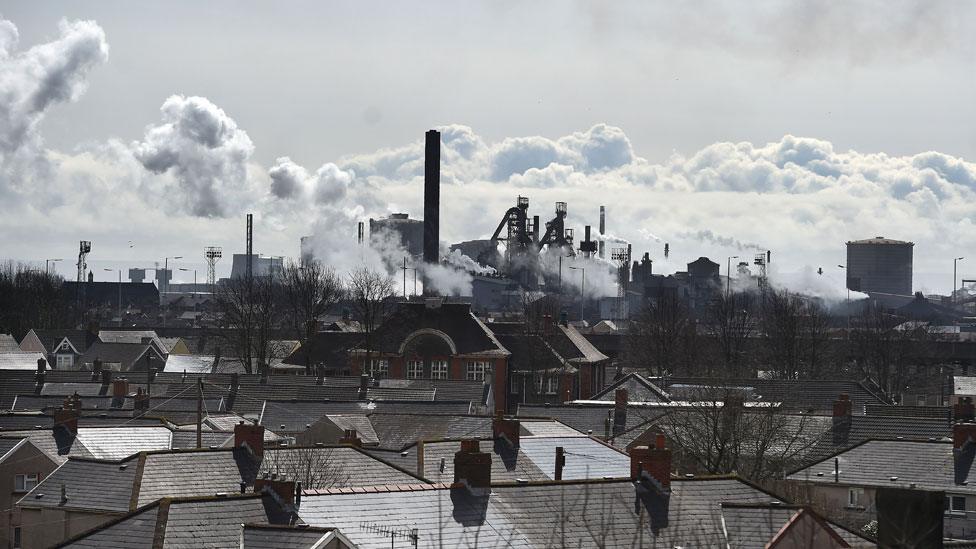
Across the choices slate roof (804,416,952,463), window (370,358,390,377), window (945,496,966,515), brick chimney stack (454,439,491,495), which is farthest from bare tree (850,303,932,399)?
brick chimney stack (454,439,491,495)

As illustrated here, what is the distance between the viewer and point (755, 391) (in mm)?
66125

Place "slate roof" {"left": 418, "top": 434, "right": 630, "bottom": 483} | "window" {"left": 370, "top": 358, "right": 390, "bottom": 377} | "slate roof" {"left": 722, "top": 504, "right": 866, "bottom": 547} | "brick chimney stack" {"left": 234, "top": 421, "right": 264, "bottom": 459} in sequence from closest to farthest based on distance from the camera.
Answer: "slate roof" {"left": 722, "top": 504, "right": 866, "bottom": 547}
"brick chimney stack" {"left": 234, "top": 421, "right": 264, "bottom": 459}
"slate roof" {"left": 418, "top": 434, "right": 630, "bottom": 483}
"window" {"left": 370, "top": 358, "right": 390, "bottom": 377}

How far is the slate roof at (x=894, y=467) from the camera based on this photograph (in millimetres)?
41469

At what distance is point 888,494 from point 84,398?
5130 centimetres

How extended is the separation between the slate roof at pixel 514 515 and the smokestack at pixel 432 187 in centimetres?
10946

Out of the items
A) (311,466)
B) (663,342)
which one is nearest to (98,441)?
(311,466)

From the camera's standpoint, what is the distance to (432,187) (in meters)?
138

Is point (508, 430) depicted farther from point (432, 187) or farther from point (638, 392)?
point (432, 187)

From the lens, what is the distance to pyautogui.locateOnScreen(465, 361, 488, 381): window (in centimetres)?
8262

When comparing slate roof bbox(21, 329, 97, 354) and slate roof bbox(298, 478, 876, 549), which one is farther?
slate roof bbox(21, 329, 97, 354)

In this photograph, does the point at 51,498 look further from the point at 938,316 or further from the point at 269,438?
the point at 938,316

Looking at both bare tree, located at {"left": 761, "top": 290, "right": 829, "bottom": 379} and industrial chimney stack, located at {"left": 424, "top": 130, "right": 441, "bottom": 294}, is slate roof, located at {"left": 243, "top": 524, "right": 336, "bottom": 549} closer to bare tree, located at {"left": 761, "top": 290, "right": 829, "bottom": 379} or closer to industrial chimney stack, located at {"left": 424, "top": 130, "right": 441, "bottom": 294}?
bare tree, located at {"left": 761, "top": 290, "right": 829, "bottom": 379}

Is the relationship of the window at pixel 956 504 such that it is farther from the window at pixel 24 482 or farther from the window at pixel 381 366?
the window at pixel 381 366

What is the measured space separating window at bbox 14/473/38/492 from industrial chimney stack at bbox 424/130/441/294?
95866 mm
